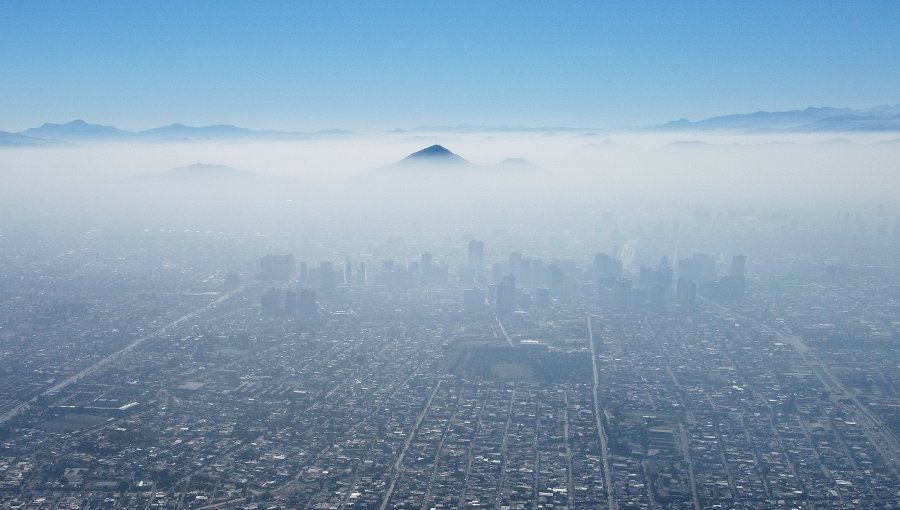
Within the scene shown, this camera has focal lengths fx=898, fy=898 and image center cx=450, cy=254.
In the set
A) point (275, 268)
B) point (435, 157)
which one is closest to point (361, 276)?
point (275, 268)

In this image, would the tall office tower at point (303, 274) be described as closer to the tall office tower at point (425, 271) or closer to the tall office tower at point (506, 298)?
the tall office tower at point (425, 271)

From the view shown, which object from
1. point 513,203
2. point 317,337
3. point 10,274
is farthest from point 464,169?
point 317,337

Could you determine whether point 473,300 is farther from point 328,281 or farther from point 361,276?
point 361,276

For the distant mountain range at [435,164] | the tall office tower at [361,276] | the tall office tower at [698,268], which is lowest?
the tall office tower at [361,276]

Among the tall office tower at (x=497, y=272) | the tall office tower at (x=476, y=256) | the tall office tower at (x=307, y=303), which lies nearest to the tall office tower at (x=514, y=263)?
the tall office tower at (x=497, y=272)

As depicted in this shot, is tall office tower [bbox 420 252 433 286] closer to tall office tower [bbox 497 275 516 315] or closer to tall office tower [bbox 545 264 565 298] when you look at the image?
Result: tall office tower [bbox 545 264 565 298]

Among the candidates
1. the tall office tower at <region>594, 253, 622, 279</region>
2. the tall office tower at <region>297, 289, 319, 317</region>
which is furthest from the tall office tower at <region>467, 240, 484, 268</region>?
the tall office tower at <region>297, 289, 319, 317</region>

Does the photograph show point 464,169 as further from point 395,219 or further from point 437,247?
point 437,247
